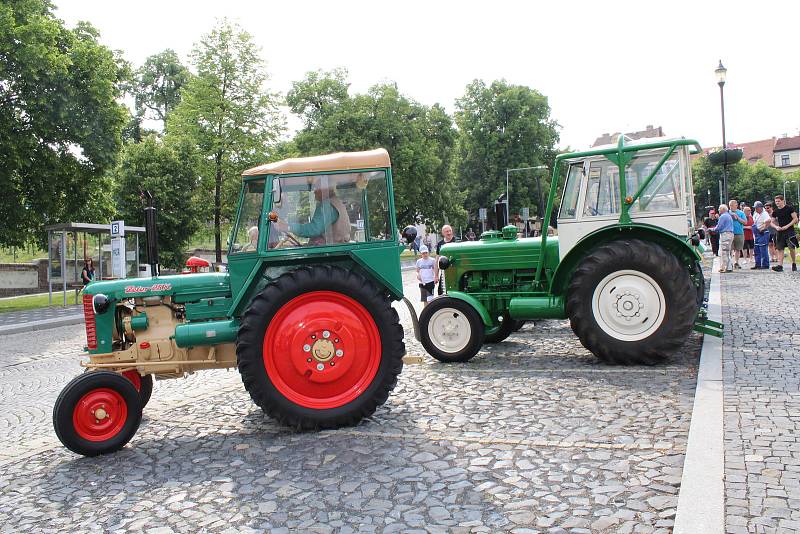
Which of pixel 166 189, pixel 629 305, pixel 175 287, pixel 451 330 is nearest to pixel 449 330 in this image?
pixel 451 330

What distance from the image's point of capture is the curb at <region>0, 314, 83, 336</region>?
1534cm

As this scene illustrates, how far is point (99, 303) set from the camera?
17.8ft

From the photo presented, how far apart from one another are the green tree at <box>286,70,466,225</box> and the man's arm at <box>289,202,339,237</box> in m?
39.9

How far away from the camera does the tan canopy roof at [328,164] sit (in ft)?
18.2

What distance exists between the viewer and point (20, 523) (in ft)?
12.7

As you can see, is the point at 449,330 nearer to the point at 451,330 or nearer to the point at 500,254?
the point at 451,330

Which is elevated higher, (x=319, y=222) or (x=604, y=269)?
(x=319, y=222)

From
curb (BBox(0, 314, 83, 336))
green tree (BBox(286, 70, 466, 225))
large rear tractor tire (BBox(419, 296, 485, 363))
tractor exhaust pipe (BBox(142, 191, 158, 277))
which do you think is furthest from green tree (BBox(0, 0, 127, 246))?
green tree (BBox(286, 70, 466, 225))

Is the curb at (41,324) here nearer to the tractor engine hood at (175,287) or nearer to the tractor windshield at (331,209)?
the tractor engine hood at (175,287)

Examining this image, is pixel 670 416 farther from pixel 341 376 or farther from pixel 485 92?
pixel 485 92

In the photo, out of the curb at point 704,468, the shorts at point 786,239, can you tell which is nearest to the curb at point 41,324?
the curb at point 704,468

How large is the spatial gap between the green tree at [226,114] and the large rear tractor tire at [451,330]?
933 inches

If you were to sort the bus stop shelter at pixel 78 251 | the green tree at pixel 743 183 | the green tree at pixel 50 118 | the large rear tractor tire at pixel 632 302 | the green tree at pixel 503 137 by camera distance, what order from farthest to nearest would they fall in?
the green tree at pixel 743 183 → the green tree at pixel 503 137 → the bus stop shelter at pixel 78 251 → the green tree at pixel 50 118 → the large rear tractor tire at pixel 632 302

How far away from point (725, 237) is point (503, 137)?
130 feet
